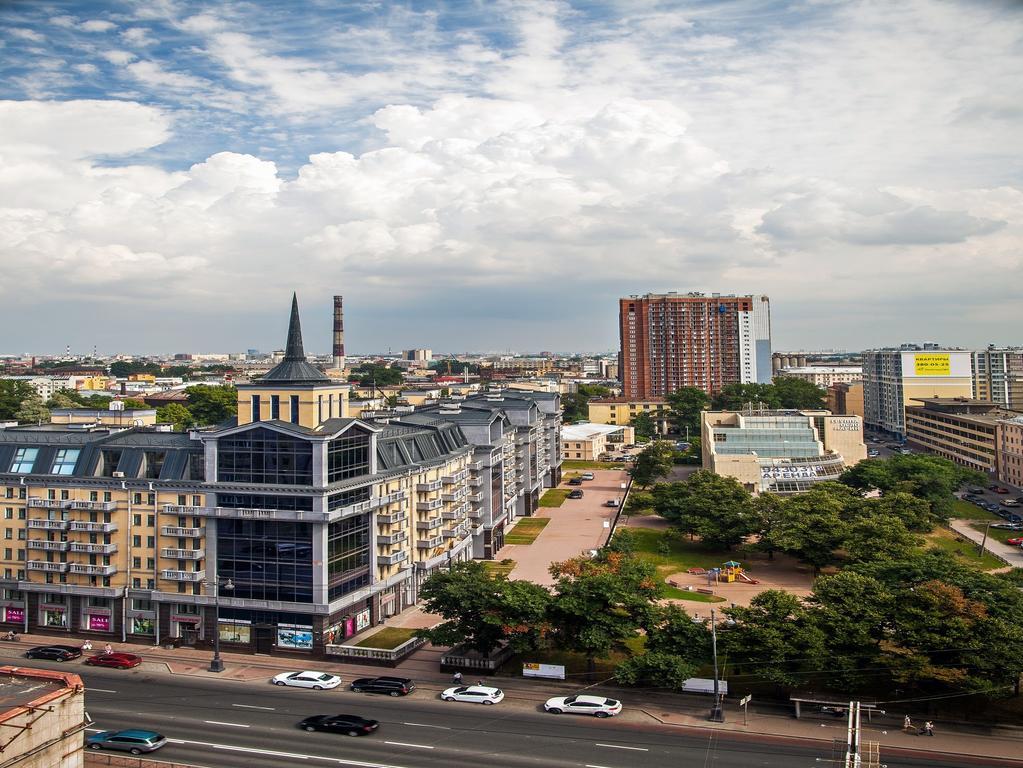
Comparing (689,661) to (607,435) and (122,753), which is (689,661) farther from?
(607,435)

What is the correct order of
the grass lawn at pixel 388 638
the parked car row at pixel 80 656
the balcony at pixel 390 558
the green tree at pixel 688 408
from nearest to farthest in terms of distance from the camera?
the parked car row at pixel 80 656
the grass lawn at pixel 388 638
the balcony at pixel 390 558
the green tree at pixel 688 408

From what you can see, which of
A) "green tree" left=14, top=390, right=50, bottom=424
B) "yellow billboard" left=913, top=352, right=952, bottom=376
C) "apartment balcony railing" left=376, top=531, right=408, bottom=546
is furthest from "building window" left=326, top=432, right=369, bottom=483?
"yellow billboard" left=913, top=352, right=952, bottom=376

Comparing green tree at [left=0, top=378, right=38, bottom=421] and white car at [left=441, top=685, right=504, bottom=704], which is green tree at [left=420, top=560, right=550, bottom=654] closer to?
white car at [left=441, top=685, right=504, bottom=704]

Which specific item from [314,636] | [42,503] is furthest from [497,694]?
[42,503]

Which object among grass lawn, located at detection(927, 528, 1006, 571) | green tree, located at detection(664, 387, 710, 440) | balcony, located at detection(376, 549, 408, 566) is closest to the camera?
balcony, located at detection(376, 549, 408, 566)

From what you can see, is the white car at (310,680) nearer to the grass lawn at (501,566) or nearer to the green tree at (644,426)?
the grass lawn at (501,566)

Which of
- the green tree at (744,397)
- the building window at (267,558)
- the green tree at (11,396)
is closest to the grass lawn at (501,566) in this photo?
the building window at (267,558)
